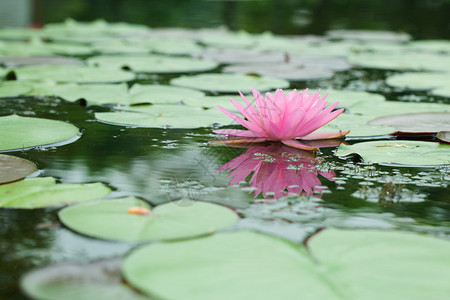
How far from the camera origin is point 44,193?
1323 mm

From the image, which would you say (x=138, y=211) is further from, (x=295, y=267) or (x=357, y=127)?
(x=357, y=127)

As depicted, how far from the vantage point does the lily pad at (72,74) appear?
3.16 m

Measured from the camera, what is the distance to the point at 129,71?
359 centimetres

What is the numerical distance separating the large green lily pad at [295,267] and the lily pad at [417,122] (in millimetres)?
1050

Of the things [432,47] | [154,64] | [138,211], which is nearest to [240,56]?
[154,64]

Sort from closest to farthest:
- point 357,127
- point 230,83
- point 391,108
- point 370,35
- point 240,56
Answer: point 357,127 → point 391,108 → point 230,83 → point 240,56 → point 370,35

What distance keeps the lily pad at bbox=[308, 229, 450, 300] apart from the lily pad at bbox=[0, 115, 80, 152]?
→ 113 centimetres

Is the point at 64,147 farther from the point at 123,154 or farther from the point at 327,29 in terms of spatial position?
the point at 327,29

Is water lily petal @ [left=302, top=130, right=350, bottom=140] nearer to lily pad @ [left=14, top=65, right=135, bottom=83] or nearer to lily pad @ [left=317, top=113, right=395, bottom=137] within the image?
lily pad @ [left=317, top=113, right=395, bottom=137]

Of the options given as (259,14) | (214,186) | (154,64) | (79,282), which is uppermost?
(259,14)

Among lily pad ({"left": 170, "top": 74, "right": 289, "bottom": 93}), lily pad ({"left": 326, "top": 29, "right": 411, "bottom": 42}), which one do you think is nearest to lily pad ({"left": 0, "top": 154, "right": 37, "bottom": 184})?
lily pad ({"left": 170, "top": 74, "right": 289, "bottom": 93})

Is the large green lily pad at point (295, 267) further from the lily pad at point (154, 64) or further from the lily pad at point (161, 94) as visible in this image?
the lily pad at point (154, 64)

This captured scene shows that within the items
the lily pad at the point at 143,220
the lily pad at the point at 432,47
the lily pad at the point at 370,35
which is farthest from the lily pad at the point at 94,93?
the lily pad at the point at 370,35

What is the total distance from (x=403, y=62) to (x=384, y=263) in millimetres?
3489
